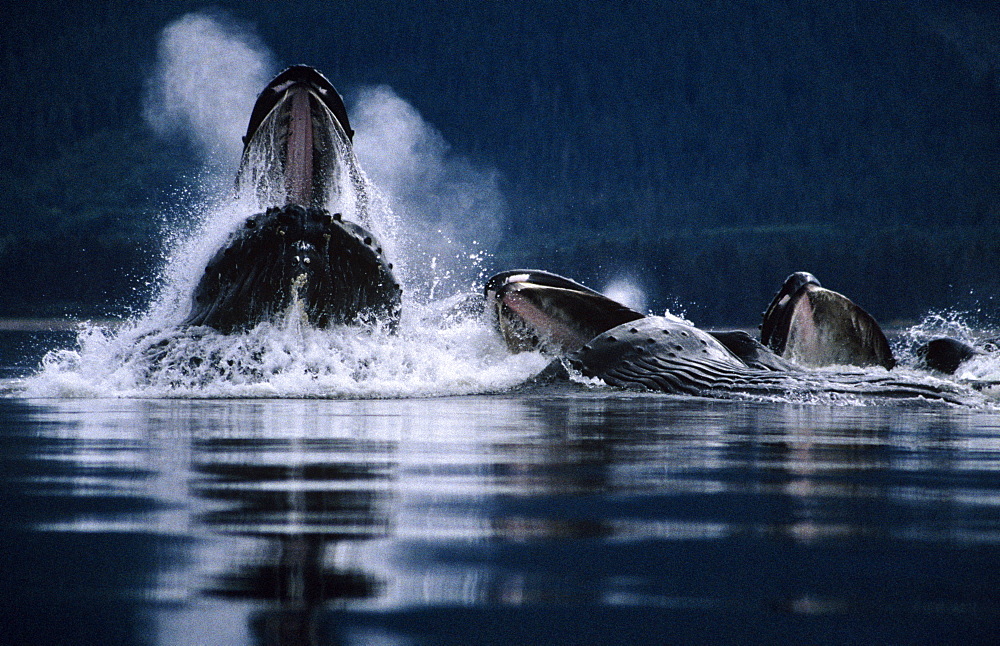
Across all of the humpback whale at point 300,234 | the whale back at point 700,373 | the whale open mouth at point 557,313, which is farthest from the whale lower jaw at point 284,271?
the whale back at point 700,373

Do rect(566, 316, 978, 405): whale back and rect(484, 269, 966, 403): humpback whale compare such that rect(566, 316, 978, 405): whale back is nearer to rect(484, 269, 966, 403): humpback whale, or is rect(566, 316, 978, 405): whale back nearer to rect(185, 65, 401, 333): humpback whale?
rect(484, 269, 966, 403): humpback whale

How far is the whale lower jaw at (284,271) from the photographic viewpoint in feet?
37.9

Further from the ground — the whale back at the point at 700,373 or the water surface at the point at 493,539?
the whale back at the point at 700,373

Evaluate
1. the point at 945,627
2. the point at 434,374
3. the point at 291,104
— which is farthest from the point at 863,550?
the point at 291,104

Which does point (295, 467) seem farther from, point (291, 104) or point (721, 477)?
point (291, 104)

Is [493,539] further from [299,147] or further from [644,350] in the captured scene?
[299,147]

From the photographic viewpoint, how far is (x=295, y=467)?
500 centimetres

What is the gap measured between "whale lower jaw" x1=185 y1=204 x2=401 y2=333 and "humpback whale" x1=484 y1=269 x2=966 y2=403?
2.17 m

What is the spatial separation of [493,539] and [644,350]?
929 cm

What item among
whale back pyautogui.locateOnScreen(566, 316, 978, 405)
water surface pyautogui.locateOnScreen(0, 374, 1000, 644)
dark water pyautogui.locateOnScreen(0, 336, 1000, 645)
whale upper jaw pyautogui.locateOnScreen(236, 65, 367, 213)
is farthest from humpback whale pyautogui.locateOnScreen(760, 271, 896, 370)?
dark water pyautogui.locateOnScreen(0, 336, 1000, 645)

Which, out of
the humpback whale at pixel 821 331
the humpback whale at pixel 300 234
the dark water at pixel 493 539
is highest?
the humpback whale at pixel 300 234

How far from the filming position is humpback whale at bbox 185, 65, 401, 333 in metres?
11.6

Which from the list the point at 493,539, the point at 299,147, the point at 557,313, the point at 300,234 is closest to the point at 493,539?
the point at 493,539

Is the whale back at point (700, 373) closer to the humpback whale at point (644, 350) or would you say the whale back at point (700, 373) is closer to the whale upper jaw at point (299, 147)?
the humpback whale at point (644, 350)
